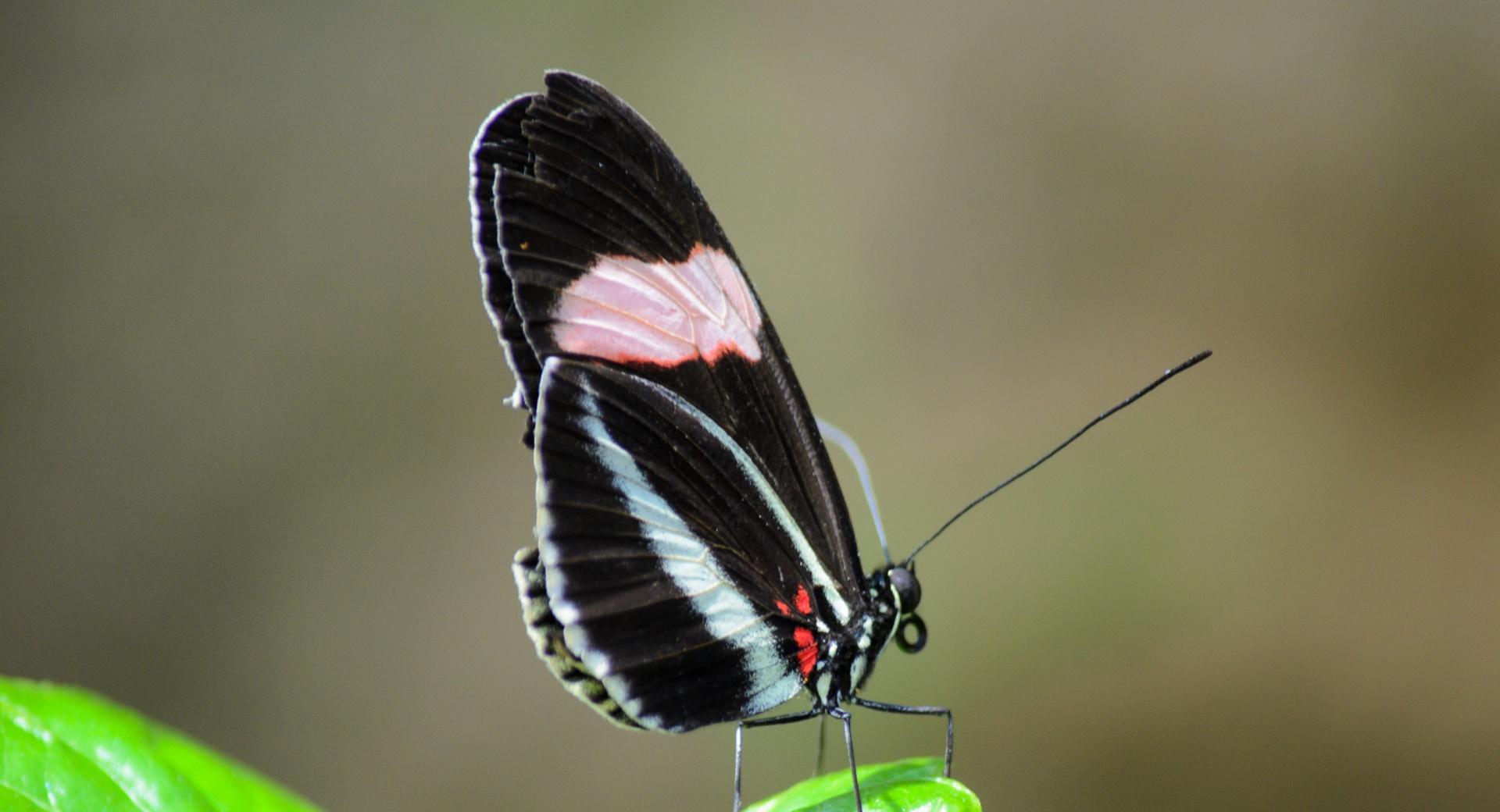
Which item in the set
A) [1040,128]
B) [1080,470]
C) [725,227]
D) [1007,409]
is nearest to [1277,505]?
[1080,470]

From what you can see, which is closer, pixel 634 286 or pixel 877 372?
pixel 634 286

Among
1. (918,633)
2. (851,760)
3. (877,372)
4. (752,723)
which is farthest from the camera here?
(877,372)

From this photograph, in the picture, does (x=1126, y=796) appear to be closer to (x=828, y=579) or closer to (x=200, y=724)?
(x=828, y=579)

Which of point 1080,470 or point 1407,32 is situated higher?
point 1407,32

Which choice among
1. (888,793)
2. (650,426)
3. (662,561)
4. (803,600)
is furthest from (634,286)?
(888,793)

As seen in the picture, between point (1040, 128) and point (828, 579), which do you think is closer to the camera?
point (828, 579)

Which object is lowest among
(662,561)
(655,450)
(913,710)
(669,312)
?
(913,710)

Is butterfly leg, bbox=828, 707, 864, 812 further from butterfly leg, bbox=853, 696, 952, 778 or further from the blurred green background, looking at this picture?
the blurred green background

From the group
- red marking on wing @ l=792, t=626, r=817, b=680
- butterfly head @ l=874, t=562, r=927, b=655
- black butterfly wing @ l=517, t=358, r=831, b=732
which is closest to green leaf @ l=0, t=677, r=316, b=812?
black butterfly wing @ l=517, t=358, r=831, b=732

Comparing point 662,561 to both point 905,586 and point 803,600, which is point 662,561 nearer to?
point 803,600
